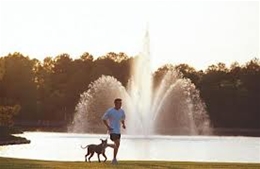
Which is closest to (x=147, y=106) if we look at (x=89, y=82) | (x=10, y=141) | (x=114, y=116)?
(x=10, y=141)

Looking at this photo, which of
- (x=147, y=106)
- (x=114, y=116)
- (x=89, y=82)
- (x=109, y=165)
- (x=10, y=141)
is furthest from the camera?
(x=89, y=82)

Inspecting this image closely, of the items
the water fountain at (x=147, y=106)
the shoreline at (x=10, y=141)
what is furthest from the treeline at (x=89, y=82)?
the shoreline at (x=10, y=141)

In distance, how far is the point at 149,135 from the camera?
169 ft

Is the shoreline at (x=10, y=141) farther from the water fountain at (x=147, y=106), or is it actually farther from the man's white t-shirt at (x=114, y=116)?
the man's white t-shirt at (x=114, y=116)

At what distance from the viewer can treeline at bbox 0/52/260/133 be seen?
91062 mm

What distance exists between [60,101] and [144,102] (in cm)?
3995

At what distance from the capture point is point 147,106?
56.6 metres

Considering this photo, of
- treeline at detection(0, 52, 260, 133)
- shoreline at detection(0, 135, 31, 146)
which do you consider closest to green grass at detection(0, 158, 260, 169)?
shoreline at detection(0, 135, 31, 146)

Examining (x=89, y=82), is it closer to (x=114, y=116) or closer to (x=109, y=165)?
(x=114, y=116)

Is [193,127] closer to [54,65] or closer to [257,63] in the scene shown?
[257,63]

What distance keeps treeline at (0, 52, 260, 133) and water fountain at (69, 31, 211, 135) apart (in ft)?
54.7

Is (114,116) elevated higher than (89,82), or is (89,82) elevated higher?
(89,82)

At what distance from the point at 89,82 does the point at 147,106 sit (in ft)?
139

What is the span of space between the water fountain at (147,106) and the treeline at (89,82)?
16.7 meters
